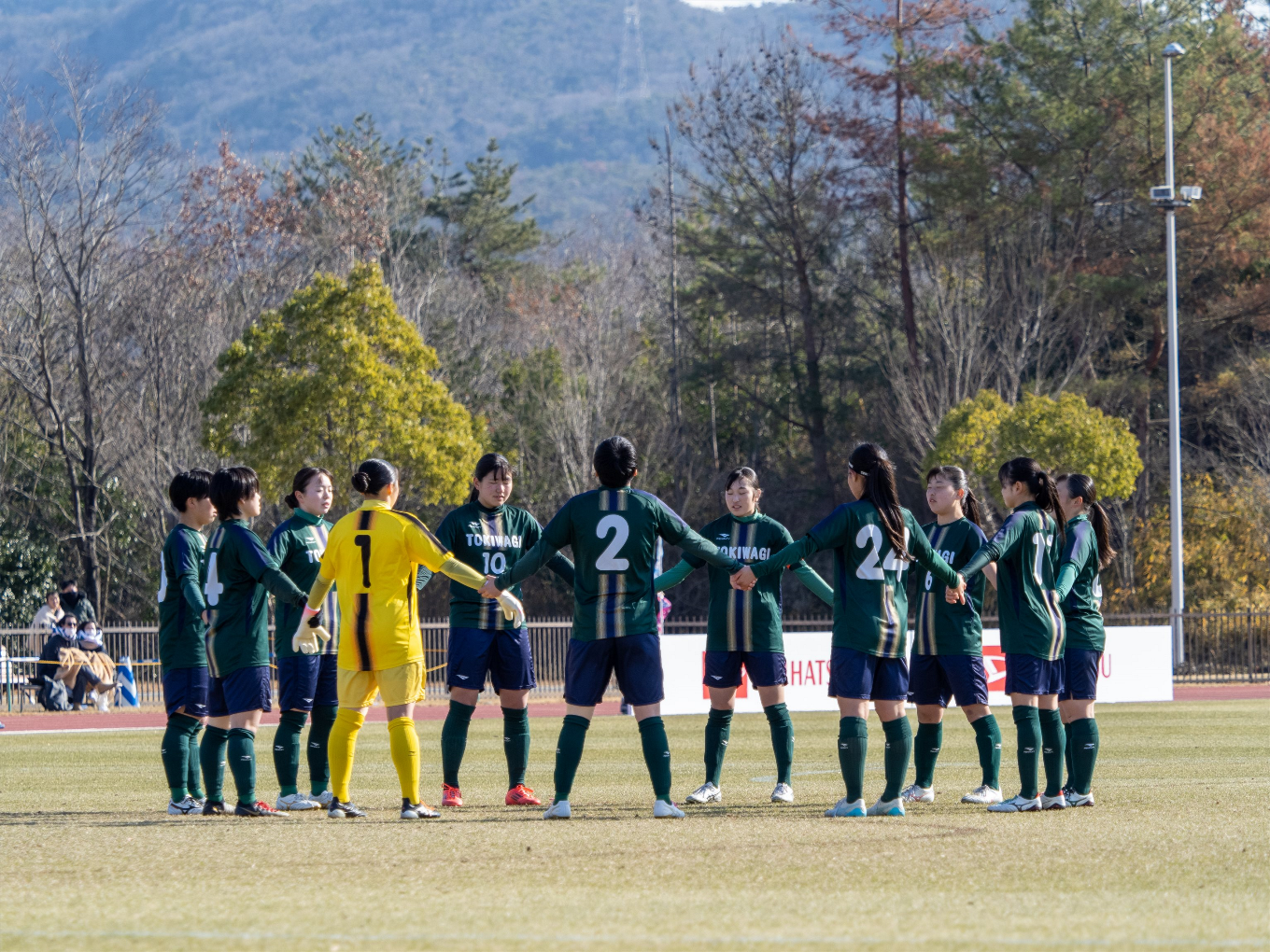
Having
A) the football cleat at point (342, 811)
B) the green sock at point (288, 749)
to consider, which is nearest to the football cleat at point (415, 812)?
the football cleat at point (342, 811)

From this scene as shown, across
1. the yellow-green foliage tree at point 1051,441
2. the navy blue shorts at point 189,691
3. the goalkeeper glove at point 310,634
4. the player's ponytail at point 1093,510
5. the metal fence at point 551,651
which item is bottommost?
the metal fence at point 551,651

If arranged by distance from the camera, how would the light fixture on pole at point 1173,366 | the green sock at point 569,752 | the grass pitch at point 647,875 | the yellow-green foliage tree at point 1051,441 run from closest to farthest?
1. the grass pitch at point 647,875
2. the green sock at point 569,752
3. the yellow-green foliage tree at point 1051,441
4. the light fixture on pole at point 1173,366

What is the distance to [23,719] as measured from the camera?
22.0 m

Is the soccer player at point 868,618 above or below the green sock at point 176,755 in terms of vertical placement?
above

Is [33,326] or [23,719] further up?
[33,326]

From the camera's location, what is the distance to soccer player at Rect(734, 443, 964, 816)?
8703 mm

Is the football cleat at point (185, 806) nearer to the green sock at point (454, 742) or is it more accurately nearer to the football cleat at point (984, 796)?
the green sock at point (454, 742)

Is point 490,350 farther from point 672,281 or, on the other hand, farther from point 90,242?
point 90,242

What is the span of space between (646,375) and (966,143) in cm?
1204

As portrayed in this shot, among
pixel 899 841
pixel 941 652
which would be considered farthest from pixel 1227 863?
pixel 941 652

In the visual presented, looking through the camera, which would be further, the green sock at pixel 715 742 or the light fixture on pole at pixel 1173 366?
the light fixture on pole at pixel 1173 366

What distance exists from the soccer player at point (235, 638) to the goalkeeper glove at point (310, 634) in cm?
12

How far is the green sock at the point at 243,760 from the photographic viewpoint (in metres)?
9.09

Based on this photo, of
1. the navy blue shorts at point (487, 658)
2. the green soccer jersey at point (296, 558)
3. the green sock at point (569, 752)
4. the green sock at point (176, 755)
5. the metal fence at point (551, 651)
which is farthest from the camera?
the metal fence at point (551, 651)
